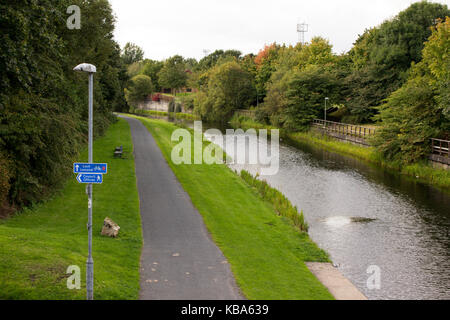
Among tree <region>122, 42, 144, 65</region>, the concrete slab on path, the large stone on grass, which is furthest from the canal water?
tree <region>122, 42, 144, 65</region>

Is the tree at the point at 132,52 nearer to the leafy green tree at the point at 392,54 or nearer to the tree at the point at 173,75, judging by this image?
the tree at the point at 173,75

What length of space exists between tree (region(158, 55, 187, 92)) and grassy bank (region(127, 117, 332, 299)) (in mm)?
120526

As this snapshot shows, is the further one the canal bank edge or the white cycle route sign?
the canal bank edge

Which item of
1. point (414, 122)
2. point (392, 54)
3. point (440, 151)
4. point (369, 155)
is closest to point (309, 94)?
point (392, 54)

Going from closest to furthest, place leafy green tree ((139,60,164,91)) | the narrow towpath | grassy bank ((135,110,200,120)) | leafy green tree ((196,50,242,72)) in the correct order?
the narrow towpath, grassy bank ((135,110,200,120)), leafy green tree ((196,50,242,72)), leafy green tree ((139,60,164,91))

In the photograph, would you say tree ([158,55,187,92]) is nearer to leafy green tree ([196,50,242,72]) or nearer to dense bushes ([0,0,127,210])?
leafy green tree ([196,50,242,72])

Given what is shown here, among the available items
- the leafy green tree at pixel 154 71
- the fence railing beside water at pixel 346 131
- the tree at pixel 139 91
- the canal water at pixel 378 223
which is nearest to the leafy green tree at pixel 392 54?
the fence railing beside water at pixel 346 131

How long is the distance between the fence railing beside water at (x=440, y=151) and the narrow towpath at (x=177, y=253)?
972 inches

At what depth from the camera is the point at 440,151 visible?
133 feet

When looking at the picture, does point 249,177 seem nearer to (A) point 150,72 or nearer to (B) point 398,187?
(B) point 398,187

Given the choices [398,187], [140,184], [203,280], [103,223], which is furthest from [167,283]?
[398,187]

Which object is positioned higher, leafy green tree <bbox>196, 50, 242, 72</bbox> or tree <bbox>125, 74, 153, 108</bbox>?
leafy green tree <bbox>196, 50, 242, 72</bbox>

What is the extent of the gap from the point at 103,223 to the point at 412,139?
32.7 m

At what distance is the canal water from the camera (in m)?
18.8
